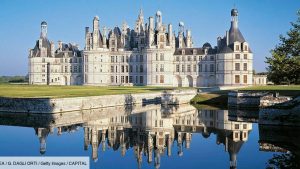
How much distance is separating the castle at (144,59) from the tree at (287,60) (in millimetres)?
36746

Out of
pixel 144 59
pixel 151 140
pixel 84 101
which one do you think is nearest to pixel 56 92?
pixel 84 101

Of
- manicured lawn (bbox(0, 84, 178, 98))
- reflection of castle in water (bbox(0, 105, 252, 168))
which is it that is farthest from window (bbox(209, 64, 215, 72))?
reflection of castle in water (bbox(0, 105, 252, 168))

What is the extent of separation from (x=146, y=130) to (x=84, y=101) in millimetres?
9695

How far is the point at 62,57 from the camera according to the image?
6906cm

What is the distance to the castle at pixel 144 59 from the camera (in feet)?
189

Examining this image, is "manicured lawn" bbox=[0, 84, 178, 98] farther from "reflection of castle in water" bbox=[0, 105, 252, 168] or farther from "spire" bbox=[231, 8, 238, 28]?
"spire" bbox=[231, 8, 238, 28]

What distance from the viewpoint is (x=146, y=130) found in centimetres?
1994

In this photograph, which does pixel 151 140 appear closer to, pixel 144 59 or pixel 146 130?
pixel 146 130

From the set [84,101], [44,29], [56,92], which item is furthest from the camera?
[44,29]

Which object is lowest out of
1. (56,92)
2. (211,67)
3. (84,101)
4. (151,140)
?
(151,140)

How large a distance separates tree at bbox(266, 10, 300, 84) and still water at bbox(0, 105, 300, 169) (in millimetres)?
2549

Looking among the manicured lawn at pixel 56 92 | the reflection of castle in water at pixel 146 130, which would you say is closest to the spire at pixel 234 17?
the manicured lawn at pixel 56 92

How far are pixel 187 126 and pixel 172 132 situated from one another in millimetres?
2337

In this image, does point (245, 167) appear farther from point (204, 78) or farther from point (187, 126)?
point (204, 78)
